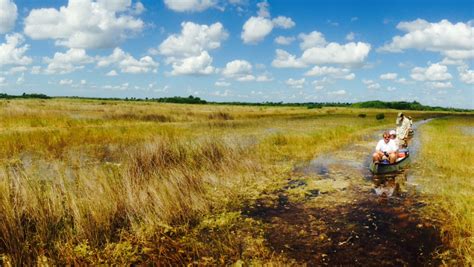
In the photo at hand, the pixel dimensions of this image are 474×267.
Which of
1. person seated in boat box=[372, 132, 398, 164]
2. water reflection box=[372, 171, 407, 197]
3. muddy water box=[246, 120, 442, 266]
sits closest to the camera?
muddy water box=[246, 120, 442, 266]

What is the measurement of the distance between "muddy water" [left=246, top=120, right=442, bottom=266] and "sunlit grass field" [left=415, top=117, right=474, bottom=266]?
14.5 inches

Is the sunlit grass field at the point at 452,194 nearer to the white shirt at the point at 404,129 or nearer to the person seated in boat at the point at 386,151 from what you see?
the person seated in boat at the point at 386,151

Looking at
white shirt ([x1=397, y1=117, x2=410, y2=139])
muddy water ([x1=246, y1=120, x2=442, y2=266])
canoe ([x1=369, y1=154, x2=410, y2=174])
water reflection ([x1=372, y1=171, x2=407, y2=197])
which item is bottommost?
muddy water ([x1=246, y1=120, x2=442, y2=266])

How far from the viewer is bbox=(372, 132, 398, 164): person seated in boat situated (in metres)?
15.0

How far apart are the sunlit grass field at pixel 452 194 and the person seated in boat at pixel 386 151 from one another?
4.01 feet

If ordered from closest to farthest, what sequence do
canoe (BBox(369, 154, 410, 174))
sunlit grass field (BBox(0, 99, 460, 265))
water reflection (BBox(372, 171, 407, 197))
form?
sunlit grass field (BBox(0, 99, 460, 265))
water reflection (BBox(372, 171, 407, 197))
canoe (BBox(369, 154, 410, 174))

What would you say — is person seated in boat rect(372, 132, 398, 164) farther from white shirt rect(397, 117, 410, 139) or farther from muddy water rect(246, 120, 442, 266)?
white shirt rect(397, 117, 410, 139)

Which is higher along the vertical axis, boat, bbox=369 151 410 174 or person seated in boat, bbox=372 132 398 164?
person seated in boat, bbox=372 132 398 164

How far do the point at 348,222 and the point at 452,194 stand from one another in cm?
414

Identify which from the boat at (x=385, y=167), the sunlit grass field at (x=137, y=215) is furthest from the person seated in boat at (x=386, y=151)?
the sunlit grass field at (x=137, y=215)

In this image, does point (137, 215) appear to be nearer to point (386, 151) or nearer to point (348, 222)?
point (348, 222)

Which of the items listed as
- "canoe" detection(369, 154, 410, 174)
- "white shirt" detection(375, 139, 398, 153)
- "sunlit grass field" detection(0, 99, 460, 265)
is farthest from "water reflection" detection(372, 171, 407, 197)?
"sunlit grass field" detection(0, 99, 460, 265)

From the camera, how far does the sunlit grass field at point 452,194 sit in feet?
24.7

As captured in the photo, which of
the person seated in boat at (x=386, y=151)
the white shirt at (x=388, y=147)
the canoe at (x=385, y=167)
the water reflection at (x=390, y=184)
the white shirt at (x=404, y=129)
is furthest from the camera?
the white shirt at (x=404, y=129)
